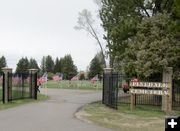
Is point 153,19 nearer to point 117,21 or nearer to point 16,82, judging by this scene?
point 117,21

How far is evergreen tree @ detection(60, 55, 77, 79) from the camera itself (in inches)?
4631

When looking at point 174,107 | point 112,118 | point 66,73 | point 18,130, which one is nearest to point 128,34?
point 174,107

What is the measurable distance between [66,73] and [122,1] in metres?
89.3

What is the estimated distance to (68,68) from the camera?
119 meters

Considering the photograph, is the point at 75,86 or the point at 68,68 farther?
the point at 68,68

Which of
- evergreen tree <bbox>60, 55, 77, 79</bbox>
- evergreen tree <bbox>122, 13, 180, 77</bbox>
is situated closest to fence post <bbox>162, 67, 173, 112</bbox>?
evergreen tree <bbox>122, 13, 180, 77</bbox>

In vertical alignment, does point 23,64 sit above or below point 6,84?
above

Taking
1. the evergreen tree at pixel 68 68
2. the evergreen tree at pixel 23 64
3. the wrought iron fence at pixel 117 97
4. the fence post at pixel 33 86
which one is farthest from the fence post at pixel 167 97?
the evergreen tree at pixel 68 68

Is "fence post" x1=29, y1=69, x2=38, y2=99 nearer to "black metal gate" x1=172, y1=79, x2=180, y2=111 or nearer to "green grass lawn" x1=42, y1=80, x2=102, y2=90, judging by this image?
"black metal gate" x1=172, y1=79, x2=180, y2=111

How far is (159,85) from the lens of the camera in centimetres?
2156

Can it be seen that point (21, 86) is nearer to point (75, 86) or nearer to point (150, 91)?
point (150, 91)

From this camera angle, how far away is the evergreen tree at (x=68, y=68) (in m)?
118

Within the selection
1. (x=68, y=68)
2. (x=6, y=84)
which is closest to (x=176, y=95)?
(x=6, y=84)

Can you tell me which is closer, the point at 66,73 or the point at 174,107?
the point at 174,107
